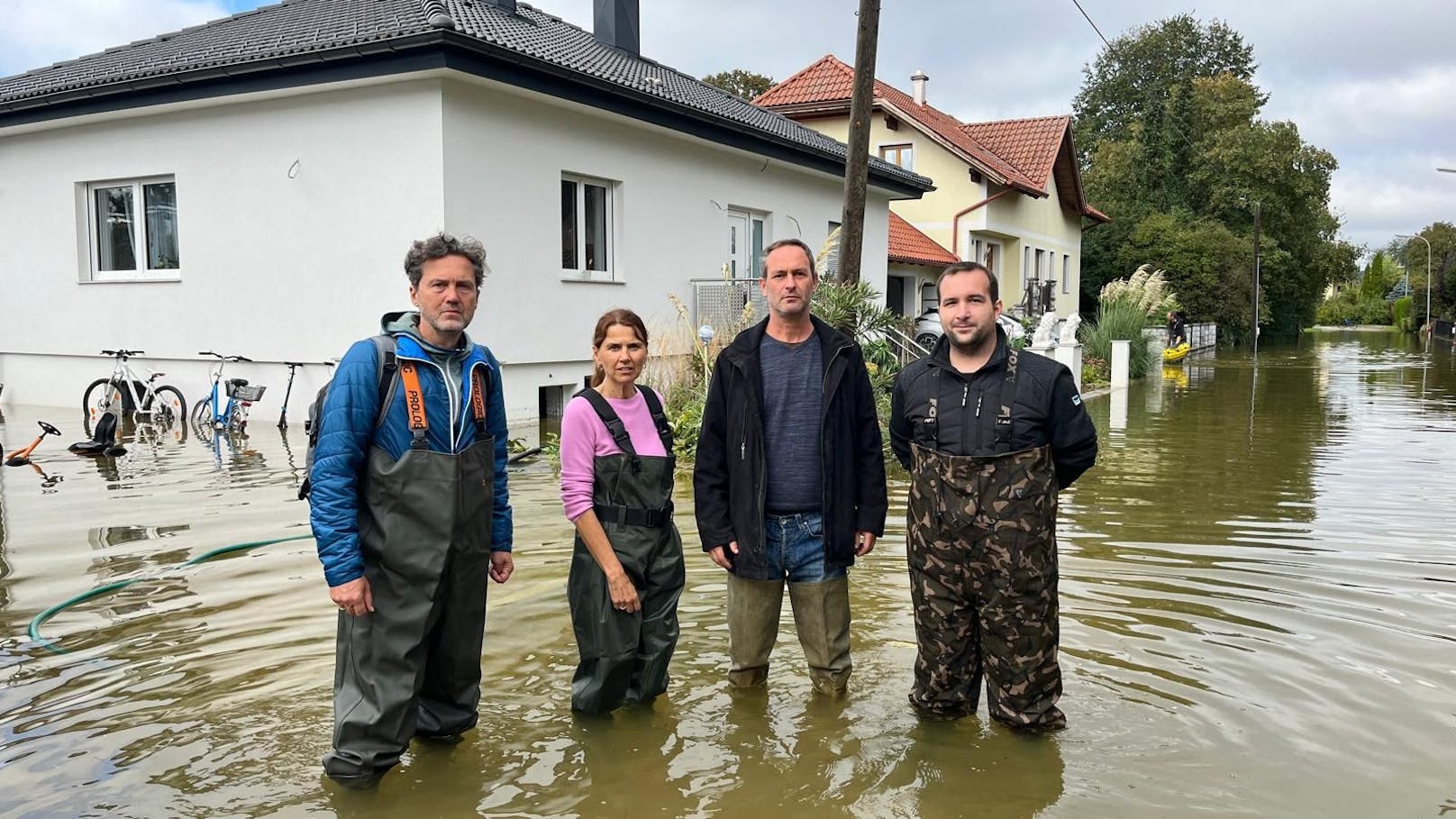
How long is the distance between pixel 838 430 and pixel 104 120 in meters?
14.0

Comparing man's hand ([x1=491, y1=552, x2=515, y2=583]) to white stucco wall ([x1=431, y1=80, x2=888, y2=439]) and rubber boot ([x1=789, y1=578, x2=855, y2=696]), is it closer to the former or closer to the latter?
rubber boot ([x1=789, y1=578, x2=855, y2=696])

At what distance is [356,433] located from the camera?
3.30 meters

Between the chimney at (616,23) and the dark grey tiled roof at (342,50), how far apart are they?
24 cm

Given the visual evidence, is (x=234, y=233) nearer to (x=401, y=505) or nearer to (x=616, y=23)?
(x=616, y=23)

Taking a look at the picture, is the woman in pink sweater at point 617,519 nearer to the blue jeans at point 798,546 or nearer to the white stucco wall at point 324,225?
the blue jeans at point 798,546

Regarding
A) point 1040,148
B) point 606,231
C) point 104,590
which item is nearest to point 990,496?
point 104,590

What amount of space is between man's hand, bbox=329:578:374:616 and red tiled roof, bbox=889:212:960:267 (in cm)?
2401

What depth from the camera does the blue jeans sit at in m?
4.10

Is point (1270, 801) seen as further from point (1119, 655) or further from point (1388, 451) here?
point (1388, 451)

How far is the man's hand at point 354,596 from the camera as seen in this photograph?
327cm

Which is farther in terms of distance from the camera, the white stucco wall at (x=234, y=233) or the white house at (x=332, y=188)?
the white stucco wall at (x=234, y=233)

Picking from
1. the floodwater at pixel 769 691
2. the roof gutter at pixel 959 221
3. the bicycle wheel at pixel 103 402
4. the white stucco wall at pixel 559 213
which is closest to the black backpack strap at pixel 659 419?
the floodwater at pixel 769 691

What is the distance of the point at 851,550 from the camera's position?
4133 millimetres

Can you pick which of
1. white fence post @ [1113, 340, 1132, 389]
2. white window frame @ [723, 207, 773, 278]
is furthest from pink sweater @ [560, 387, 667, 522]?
white fence post @ [1113, 340, 1132, 389]
